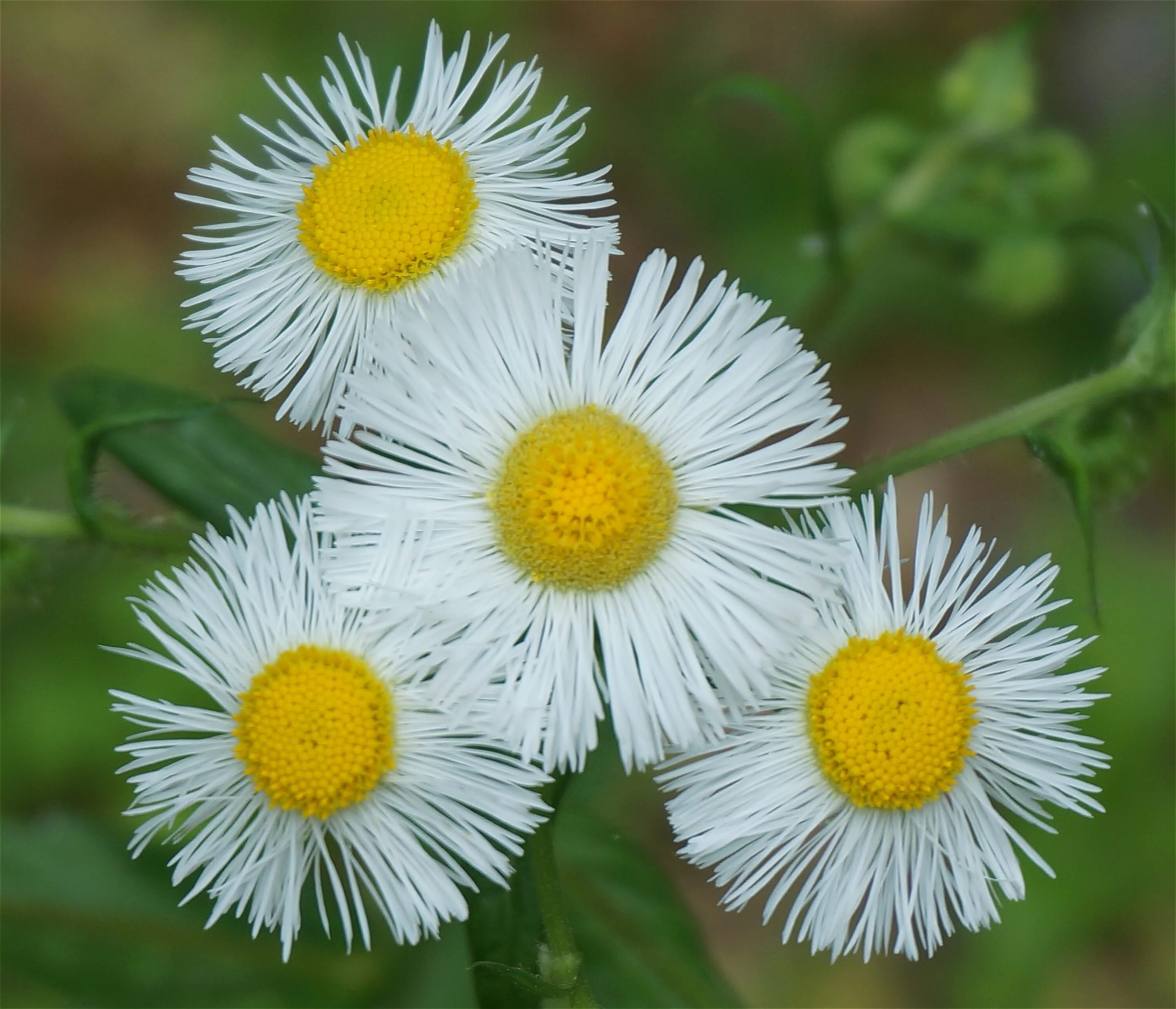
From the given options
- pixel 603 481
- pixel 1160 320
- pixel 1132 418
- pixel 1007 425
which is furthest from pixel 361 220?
pixel 1132 418

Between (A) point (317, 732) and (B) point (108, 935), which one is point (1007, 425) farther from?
(B) point (108, 935)

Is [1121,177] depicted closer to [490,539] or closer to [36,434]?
[490,539]

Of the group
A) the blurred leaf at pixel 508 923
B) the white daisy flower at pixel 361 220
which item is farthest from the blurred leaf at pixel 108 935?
the white daisy flower at pixel 361 220

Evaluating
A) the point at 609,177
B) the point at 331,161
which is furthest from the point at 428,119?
the point at 609,177

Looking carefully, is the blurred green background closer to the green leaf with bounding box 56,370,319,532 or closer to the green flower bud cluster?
the green flower bud cluster

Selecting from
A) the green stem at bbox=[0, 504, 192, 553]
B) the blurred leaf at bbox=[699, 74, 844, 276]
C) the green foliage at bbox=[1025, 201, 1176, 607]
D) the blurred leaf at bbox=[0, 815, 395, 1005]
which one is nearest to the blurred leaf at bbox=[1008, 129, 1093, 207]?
the blurred leaf at bbox=[699, 74, 844, 276]

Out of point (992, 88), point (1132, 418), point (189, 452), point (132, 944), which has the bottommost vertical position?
point (132, 944)

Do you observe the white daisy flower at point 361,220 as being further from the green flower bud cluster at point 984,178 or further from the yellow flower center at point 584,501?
the green flower bud cluster at point 984,178
